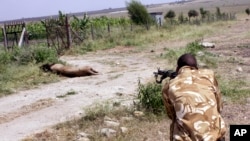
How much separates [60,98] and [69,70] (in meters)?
3.40

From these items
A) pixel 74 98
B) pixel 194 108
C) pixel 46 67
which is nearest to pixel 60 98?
pixel 74 98

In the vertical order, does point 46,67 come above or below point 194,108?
below

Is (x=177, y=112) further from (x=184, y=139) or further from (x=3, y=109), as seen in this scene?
(x=3, y=109)

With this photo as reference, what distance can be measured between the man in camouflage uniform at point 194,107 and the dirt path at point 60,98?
4.62 m

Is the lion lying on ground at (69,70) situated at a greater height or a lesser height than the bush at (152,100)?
lesser

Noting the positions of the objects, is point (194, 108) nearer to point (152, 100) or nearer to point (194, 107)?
point (194, 107)

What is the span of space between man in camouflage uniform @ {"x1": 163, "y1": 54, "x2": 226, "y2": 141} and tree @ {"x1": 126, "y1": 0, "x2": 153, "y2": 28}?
96.8 ft

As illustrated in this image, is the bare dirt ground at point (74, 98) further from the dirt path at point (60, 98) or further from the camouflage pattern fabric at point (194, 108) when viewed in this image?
the camouflage pattern fabric at point (194, 108)

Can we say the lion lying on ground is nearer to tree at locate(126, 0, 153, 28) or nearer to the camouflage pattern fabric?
the camouflage pattern fabric

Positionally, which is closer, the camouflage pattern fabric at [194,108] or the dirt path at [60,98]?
the camouflage pattern fabric at [194,108]

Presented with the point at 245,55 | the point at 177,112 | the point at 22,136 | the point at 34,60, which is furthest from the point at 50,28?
the point at 177,112

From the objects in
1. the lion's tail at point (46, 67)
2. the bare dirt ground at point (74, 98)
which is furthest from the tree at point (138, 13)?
the lion's tail at point (46, 67)

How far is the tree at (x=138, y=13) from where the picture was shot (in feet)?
110

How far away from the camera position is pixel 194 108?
3.65 meters
